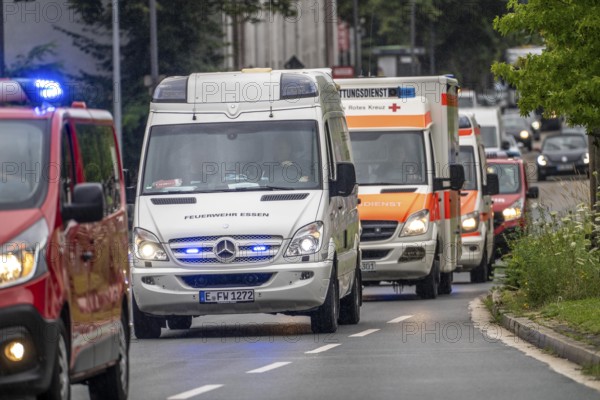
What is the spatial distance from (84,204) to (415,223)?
45.5 ft

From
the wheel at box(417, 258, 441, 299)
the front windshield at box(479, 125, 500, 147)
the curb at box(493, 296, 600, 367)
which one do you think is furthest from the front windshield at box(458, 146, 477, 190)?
the front windshield at box(479, 125, 500, 147)

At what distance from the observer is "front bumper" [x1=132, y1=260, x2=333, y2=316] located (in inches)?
690

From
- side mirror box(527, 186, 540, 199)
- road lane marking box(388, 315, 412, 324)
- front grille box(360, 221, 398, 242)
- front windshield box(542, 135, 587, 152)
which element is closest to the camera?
road lane marking box(388, 315, 412, 324)

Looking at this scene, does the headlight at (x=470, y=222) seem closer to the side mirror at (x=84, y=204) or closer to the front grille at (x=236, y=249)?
the front grille at (x=236, y=249)

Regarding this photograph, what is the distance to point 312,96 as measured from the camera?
18.8 m

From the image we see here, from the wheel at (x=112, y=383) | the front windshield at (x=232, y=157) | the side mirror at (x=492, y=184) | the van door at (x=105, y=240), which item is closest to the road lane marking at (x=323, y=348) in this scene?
the front windshield at (x=232, y=157)

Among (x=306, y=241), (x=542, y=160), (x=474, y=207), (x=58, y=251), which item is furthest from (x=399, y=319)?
(x=542, y=160)

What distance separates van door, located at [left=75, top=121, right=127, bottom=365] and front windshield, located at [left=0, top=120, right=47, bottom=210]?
72 cm

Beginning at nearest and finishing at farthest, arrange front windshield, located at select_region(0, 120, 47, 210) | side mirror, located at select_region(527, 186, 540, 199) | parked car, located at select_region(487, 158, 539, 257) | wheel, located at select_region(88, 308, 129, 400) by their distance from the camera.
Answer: front windshield, located at select_region(0, 120, 47, 210), wheel, located at select_region(88, 308, 129, 400), side mirror, located at select_region(527, 186, 540, 199), parked car, located at select_region(487, 158, 539, 257)

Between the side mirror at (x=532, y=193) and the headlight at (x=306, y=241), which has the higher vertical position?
the side mirror at (x=532, y=193)

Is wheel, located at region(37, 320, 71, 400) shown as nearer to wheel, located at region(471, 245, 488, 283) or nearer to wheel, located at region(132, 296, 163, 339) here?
wheel, located at region(132, 296, 163, 339)

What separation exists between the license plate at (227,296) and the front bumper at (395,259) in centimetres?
657

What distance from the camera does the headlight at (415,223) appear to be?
78.6 ft

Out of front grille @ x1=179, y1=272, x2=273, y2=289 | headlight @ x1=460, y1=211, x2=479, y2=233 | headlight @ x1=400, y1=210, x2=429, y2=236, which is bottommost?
front grille @ x1=179, y1=272, x2=273, y2=289
